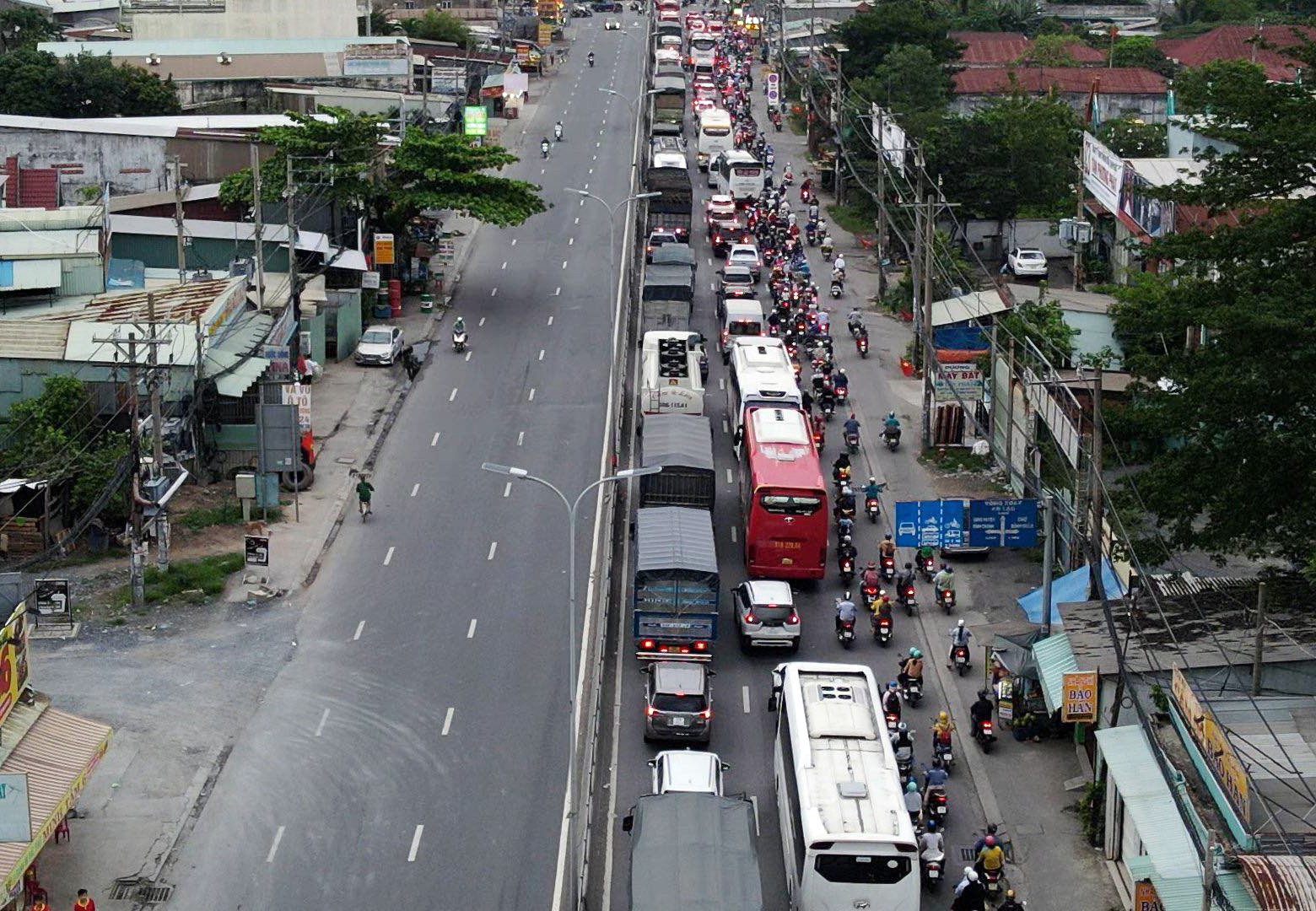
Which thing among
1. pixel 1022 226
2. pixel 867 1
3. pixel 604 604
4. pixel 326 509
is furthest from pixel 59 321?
pixel 867 1

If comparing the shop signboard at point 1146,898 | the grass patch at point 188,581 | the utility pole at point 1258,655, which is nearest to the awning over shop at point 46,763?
Answer: the grass patch at point 188,581

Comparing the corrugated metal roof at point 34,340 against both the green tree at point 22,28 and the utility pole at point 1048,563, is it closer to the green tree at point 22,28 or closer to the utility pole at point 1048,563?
the utility pole at point 1048,563

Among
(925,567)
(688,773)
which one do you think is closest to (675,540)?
(925,567)

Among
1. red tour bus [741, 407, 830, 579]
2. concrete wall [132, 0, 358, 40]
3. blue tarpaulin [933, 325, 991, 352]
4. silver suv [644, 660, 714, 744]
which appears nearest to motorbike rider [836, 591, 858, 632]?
red tour bus [741, 407, 830, 579]

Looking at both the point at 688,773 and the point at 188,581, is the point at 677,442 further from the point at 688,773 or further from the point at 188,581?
the point at 688,773

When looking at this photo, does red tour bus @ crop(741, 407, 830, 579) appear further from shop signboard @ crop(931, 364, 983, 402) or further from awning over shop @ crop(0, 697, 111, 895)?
awning over shop @ crop(0, 697, 111, 895)

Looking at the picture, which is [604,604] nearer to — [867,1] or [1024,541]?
[1024,541]
